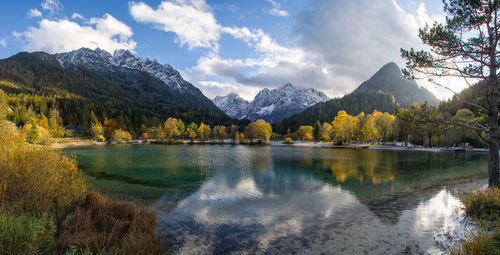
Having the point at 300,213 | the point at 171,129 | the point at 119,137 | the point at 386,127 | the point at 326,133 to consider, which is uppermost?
the point at 386,127

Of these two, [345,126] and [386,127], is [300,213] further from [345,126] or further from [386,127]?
[386,127]

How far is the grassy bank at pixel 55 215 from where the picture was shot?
22.9 ft

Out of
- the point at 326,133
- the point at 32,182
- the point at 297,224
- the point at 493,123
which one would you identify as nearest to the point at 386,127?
the point at 326,133

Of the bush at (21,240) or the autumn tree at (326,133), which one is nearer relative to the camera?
the bush at (21,240)

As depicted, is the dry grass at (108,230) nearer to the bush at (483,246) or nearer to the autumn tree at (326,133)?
the bush at (483,246)

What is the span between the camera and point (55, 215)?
975 centimetres

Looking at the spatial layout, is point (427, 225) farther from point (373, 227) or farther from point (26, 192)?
point (26, 192)

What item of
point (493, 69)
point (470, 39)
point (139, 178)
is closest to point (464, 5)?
point (470, 39)

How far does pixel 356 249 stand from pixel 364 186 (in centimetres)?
1650

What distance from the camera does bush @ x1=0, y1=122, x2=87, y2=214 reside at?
1004 centimetres

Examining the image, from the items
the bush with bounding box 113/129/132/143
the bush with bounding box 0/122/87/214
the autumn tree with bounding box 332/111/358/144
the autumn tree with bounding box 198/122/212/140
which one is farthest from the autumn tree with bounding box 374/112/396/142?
the bush with bounding box 113/129/132/143

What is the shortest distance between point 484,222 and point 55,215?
18.9 meters

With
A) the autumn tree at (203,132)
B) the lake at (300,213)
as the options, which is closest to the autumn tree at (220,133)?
the autumn tree at (203,132)

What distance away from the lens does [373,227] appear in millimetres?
13195
